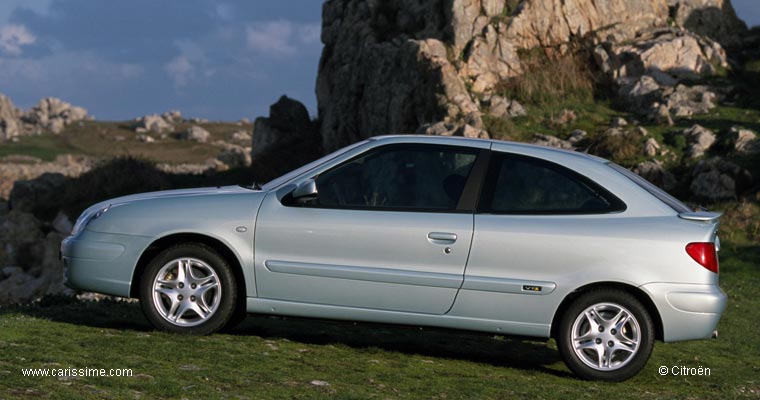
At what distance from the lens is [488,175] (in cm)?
829

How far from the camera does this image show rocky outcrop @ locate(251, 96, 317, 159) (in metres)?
41.9

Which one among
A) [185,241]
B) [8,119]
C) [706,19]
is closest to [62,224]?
[706,19]

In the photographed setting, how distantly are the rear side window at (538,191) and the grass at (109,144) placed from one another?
9203 centimetres

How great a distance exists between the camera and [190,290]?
8.45 meters

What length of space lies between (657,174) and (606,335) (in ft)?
62.6

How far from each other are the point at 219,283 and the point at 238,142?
389ft

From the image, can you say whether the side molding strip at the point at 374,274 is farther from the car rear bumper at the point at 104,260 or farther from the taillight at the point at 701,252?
the taillight at the point at 701,252

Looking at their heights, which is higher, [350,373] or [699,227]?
[699,227]

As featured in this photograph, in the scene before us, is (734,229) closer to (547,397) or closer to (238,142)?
(547,397)

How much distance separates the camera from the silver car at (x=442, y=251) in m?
8.01

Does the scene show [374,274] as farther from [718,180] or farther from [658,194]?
[718,180]

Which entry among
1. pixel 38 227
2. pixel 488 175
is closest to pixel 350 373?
pixel 488 175

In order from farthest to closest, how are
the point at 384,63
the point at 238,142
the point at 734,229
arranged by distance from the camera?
the point at 238,142
the point at 384,63
the point at 734,229

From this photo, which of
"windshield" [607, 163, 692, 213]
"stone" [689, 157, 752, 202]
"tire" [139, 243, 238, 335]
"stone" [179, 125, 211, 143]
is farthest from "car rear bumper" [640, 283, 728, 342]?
"stone" [179, 125, 211, 143]
